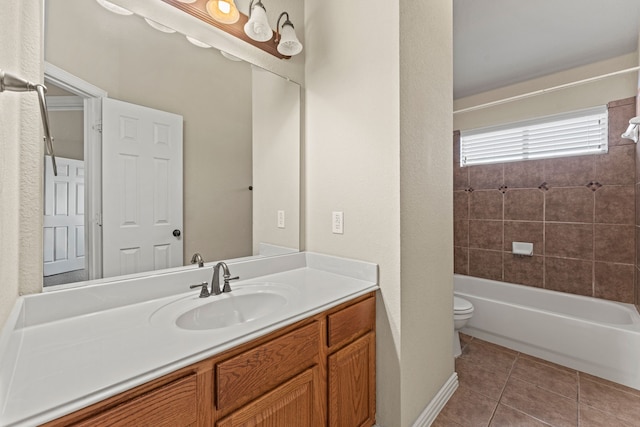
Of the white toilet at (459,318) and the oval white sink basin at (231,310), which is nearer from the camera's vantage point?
the oval white sink basin at (231,310)

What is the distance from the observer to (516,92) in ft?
9.35

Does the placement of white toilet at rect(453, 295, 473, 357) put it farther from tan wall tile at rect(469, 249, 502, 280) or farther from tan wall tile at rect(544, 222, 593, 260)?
tan wall tile at rect(544, 222, 593, 260)

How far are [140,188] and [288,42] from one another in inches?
41.1

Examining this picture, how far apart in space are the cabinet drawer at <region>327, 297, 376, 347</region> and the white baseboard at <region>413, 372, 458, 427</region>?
60 cm

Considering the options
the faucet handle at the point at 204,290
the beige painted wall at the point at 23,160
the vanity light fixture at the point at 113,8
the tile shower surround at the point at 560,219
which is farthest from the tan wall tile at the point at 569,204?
the beige painted wall at the point at 23,160

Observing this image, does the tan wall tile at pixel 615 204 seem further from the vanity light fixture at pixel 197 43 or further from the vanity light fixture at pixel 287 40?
the vanity light fixture at pixel 197 43

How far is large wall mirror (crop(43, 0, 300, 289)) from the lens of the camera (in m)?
1.01

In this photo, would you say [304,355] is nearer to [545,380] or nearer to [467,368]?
[467,368]

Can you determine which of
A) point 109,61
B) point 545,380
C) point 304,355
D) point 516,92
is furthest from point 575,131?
point 109,61

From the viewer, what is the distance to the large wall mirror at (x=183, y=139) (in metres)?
1.01

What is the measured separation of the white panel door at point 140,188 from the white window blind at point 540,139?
3023 mm

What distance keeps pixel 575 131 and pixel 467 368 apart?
229 centimetres

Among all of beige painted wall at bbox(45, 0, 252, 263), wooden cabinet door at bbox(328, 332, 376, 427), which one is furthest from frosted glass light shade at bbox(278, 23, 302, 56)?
wooden cabinet door at bbox(328, 332, 376, 427)

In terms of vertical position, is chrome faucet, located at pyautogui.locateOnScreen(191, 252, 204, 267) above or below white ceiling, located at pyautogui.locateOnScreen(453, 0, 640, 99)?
below
